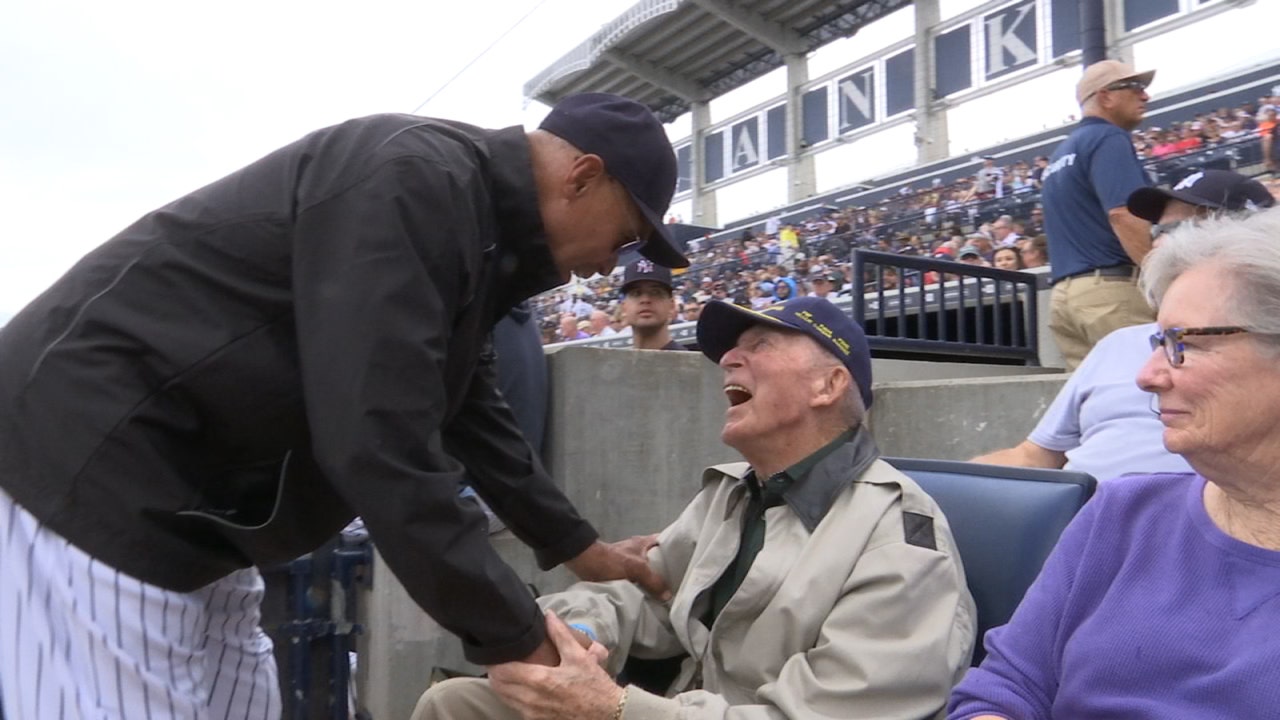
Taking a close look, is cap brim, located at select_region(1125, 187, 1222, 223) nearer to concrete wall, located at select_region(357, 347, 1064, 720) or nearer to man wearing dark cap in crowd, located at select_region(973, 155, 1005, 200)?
concrete wall, located at select_region(357, 347, 1064, 720)

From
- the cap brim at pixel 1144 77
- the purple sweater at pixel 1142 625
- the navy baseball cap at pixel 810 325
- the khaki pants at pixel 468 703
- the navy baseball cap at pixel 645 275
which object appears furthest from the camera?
the navy baseball cap at pixel 645 275

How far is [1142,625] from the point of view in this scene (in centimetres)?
165

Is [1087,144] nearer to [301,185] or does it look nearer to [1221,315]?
[1221,315]

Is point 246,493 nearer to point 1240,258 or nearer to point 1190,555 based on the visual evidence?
point 1190,555

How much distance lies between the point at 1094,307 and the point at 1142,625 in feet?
10.6

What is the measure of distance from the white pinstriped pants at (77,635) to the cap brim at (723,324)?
1505 millimetres

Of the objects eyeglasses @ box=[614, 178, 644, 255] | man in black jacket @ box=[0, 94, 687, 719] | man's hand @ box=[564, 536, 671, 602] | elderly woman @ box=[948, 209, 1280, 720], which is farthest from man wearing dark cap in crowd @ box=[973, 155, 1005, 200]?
man in black jacket @ box=[0, 94, 687, 719]

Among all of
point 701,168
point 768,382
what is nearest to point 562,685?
point 768,382

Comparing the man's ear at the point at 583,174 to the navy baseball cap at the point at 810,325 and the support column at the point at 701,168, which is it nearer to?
the navy baseball cap at the point at 810,325

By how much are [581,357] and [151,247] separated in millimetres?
2584

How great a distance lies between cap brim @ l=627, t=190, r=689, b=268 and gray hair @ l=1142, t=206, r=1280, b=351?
877mm

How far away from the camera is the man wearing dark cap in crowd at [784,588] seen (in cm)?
191

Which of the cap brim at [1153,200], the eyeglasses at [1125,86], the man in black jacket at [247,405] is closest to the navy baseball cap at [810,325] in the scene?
the man in black jacket at [247,405]

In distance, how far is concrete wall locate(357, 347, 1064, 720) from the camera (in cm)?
363
